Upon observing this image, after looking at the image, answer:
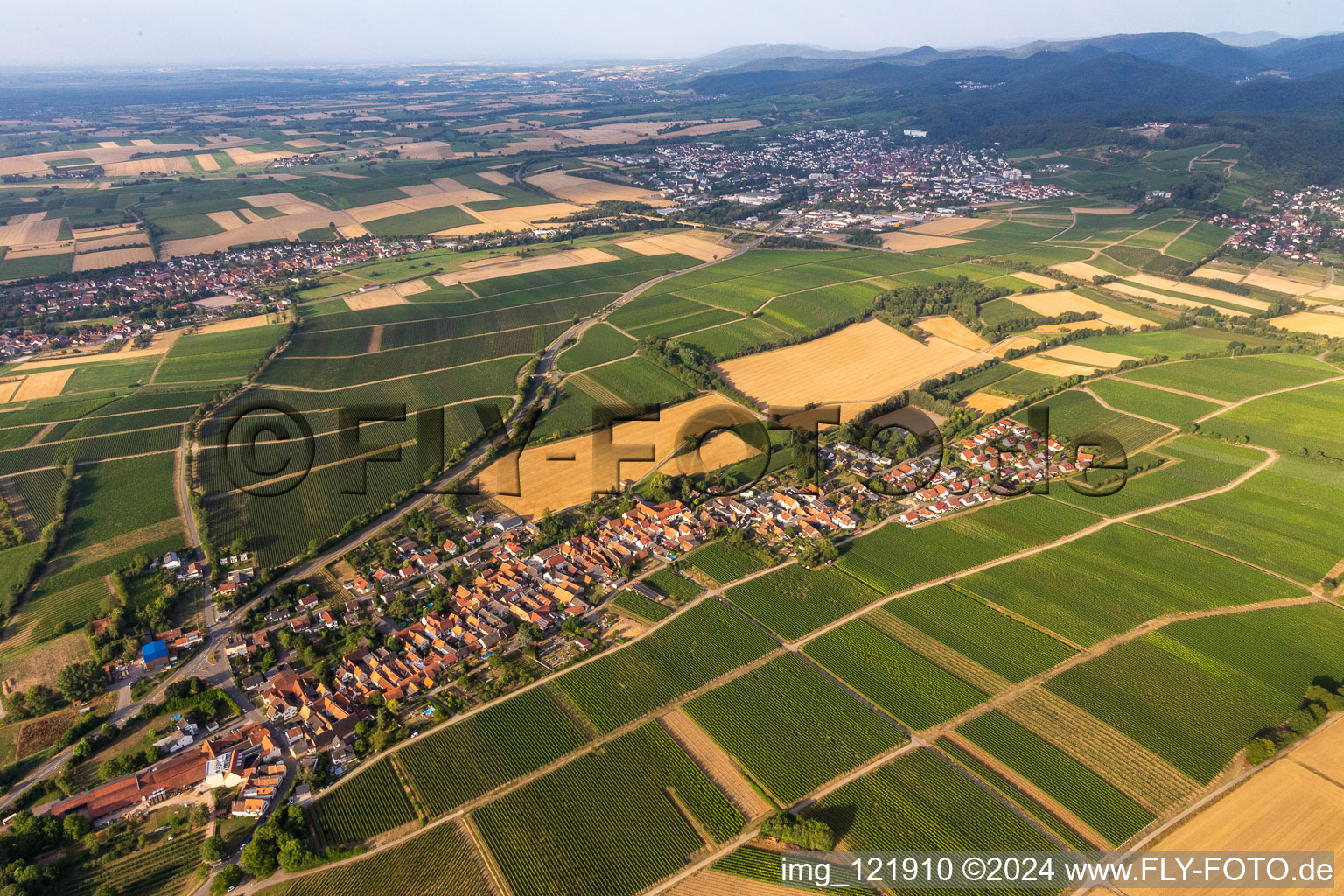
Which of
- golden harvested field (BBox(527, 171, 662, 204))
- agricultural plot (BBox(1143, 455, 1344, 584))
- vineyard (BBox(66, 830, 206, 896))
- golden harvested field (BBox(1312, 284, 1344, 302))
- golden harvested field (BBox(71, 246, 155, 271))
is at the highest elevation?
golden harvested field (BBox(527, 171, 662, 204))

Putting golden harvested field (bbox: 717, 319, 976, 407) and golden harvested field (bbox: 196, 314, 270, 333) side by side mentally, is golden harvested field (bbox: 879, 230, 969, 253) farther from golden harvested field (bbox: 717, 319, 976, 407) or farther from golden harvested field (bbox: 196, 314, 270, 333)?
golden harvested field (bbox: 196, 314, 270, 333)

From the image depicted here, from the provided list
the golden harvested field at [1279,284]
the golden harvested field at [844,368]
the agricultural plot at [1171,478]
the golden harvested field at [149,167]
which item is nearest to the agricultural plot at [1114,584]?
the agricultural plot at [1171,478]

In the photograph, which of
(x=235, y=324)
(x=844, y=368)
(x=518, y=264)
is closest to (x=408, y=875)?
(x=844, y=368)

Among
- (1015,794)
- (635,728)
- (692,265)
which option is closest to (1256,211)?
(692,265)

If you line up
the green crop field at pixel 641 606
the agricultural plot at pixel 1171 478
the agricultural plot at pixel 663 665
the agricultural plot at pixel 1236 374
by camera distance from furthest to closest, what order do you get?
the agricultural plot at pixel 1236 374
the agricultural plot at pixel 1171 478
the green crop field at pixel 641 606
the agricultural plot at pixel 663 665

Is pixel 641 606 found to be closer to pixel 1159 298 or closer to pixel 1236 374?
pixel 1236 374

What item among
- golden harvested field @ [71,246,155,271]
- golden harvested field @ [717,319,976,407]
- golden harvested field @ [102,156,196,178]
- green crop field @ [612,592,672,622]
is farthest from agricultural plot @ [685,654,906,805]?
golden harvested field @ [102,156,196,178]

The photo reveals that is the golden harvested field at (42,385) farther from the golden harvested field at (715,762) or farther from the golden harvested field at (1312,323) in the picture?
the golden harvested field at (1312,323)
